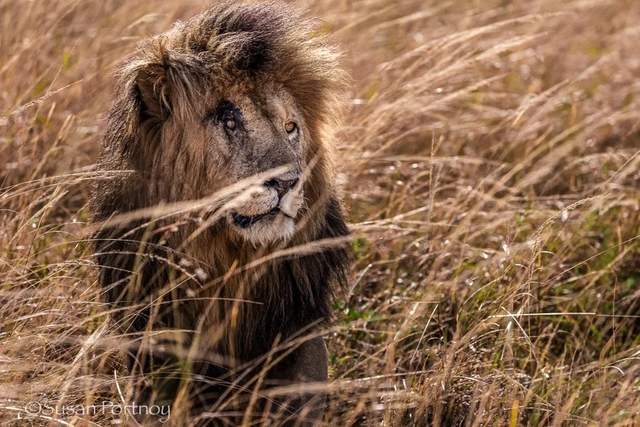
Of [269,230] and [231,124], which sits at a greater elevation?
[231,124]

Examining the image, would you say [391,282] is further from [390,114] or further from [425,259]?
[390,114]

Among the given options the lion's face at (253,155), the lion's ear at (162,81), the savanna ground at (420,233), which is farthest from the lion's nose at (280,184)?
the savanna ground at (420,233)

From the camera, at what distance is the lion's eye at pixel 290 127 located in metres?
3.37

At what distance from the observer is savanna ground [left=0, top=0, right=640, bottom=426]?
3.33 meters

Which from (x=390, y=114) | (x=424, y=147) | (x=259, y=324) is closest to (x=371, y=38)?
(x=424, y=147)

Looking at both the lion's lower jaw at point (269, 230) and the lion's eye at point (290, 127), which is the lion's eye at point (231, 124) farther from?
the lion's lower jaw at point (269, 230)

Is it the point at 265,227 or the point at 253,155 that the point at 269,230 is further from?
the point at 253,155

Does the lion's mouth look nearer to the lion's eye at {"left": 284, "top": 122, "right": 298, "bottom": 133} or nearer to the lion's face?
the lion's face

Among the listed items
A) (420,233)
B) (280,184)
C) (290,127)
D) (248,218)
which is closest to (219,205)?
(248,218)

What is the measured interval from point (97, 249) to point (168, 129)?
0.50 metres

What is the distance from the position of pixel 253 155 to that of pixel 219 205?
19cm

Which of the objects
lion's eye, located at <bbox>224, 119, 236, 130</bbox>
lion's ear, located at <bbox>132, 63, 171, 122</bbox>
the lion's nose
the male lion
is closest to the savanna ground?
the male lion

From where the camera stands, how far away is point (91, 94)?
16.5ft

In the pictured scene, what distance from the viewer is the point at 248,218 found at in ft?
10.4
